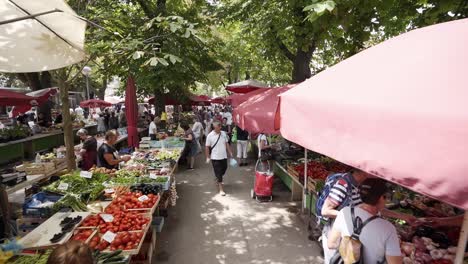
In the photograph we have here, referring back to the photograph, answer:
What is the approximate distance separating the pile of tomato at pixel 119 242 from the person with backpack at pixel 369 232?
266 cm

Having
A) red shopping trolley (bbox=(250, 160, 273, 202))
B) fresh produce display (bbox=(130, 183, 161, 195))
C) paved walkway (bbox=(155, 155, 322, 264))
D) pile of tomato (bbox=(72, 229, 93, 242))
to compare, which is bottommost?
paved walkway (bbox=(155, 155, 322, 264))

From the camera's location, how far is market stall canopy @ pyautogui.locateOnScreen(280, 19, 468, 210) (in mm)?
1215

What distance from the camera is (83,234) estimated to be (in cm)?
389

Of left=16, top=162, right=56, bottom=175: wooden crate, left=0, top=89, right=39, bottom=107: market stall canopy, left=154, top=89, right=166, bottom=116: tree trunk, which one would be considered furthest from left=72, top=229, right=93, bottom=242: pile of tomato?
left=154, top=89, right=166, bottom=116: tree trunk

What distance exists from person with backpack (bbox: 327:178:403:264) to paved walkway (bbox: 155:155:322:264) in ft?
8.47

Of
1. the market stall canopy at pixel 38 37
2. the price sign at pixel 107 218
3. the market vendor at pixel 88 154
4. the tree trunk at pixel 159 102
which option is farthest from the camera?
the tree trunk at pixel 159 102

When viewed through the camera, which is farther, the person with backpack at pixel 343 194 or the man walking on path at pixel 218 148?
the man walking on path at pixel 218 148

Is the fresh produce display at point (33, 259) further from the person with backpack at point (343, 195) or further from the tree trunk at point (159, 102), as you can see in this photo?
the tree trunk at point (159, 102)

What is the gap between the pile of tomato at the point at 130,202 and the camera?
15.9 feet

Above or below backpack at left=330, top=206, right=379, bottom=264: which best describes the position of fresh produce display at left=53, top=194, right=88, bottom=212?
below

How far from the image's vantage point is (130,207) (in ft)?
16.3

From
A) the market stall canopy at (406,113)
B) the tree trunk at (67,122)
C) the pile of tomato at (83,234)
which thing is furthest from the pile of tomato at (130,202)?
the market stall canopy at (406,113)

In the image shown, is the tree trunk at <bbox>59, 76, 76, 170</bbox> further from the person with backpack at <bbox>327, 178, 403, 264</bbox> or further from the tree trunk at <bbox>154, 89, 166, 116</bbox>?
the tree trunk at <bbox>154, 89, 166, 116</bbox>

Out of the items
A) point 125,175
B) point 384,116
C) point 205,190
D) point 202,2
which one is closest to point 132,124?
point 125,175
